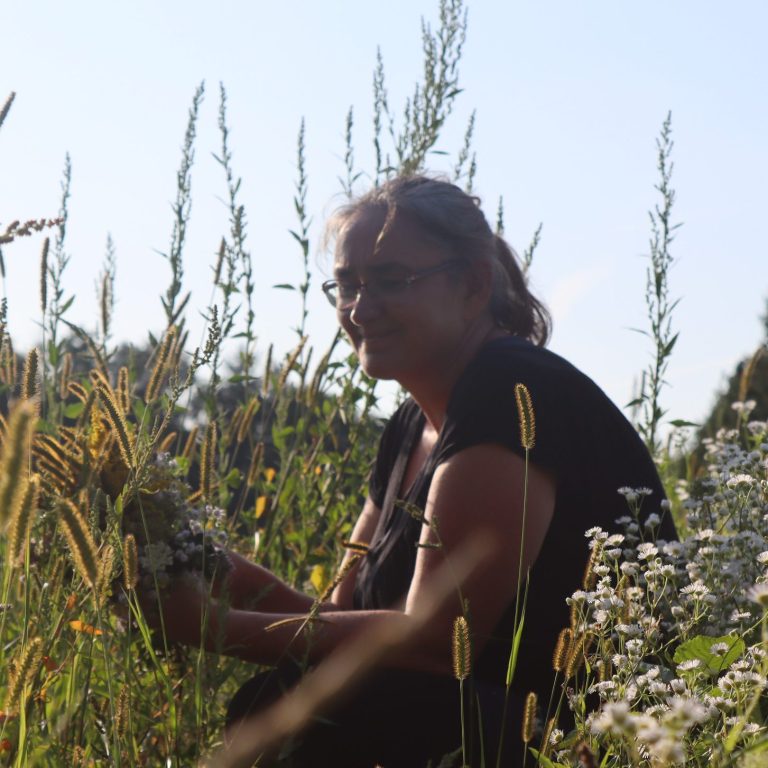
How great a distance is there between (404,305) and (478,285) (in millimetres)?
271

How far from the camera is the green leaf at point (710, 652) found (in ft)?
5.45

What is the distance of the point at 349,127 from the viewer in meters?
4.30

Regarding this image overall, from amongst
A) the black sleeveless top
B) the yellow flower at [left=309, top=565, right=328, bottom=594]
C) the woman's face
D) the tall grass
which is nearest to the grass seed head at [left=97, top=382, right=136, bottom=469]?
the tall grass

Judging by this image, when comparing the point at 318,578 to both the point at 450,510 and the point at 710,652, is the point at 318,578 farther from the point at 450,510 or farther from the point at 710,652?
the point at 710,652

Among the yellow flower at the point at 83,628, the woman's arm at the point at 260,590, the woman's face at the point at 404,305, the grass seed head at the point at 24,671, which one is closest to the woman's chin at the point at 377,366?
the woman's face at the point at 404,305

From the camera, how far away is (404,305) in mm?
3238

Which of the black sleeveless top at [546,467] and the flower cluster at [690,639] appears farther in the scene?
the black sleeveless top at [546,467]

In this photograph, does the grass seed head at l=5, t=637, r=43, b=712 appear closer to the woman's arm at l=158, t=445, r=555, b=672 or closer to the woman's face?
the woman's arm at l=158, t=445, r=555, b=672

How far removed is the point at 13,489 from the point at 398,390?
3.15 metres

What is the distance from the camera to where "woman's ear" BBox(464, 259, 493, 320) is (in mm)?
3355

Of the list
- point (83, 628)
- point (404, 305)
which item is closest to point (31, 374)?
point (83, 628)

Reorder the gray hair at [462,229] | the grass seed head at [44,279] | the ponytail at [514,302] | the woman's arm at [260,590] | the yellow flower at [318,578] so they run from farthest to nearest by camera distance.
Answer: the yellow flower at [318,578], the ponytail at [514,302], the gray hair at [462,229], the woman's arm at [260,590], the grass seed head at [44,279]

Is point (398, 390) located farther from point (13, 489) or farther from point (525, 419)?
point (13, 489)

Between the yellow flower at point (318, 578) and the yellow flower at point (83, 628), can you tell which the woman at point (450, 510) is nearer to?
the yellow flower at point (83, 628)
